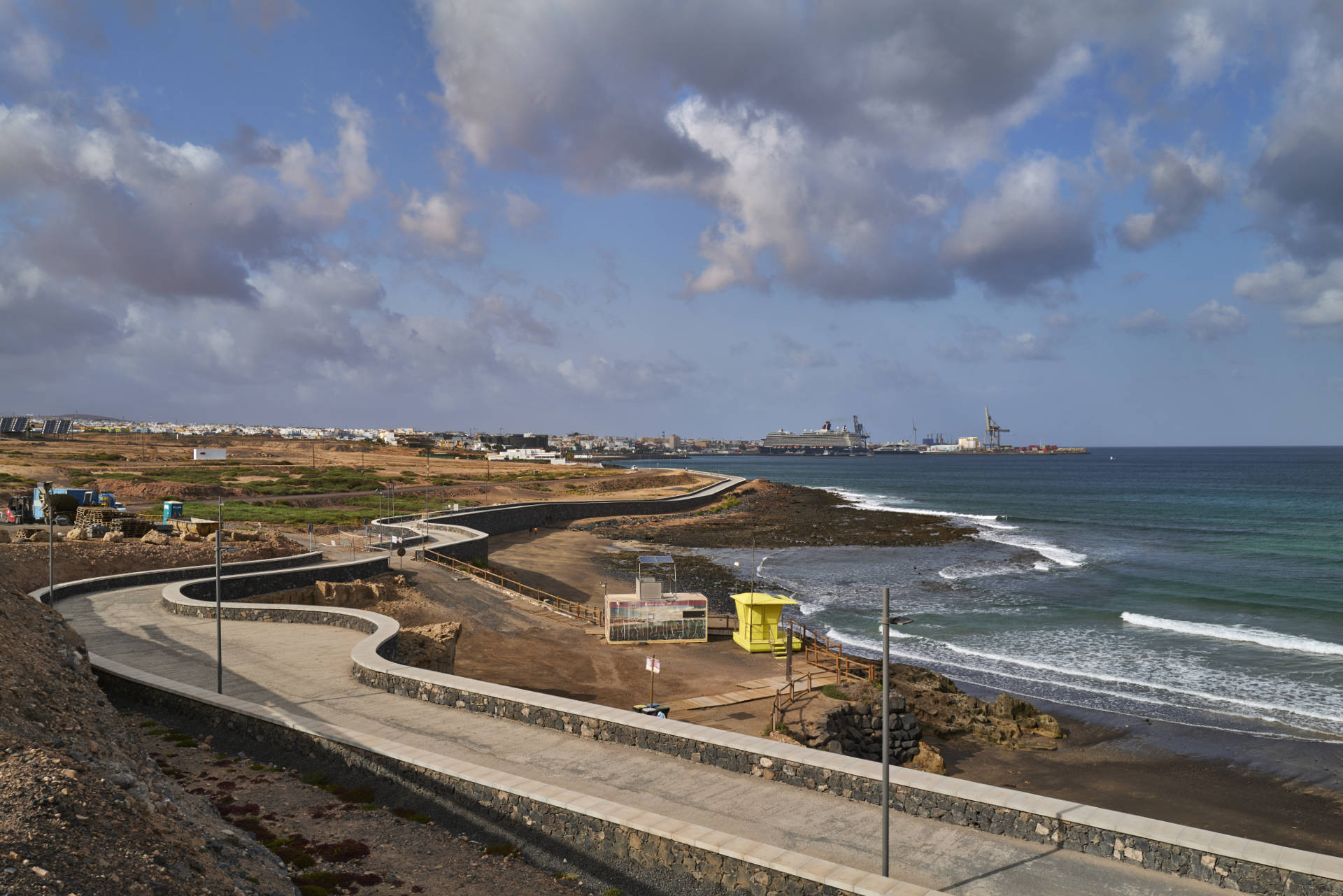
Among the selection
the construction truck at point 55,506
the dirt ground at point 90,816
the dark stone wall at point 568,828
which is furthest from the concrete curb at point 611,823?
the construction truck at point 55,506

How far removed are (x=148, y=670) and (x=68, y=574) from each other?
13.4 m

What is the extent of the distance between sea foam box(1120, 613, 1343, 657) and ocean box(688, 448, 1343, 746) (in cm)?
11

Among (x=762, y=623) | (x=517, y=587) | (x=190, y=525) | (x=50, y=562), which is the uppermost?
(x=50, y=562)

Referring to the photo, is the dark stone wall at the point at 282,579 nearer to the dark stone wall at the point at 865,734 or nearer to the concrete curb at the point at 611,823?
the concrete curb at the point at 611,823

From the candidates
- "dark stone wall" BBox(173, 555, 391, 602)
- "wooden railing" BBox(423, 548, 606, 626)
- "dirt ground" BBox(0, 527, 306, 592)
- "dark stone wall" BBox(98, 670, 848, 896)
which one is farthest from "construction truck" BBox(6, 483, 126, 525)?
"dark stone wall" BBox(98, 670, 848, 896)

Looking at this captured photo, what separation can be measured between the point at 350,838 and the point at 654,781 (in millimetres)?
4159

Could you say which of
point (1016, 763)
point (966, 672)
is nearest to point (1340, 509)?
point (966, 672)

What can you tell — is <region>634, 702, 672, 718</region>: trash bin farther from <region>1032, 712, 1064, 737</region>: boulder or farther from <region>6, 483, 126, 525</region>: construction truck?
<region>6, 483, 126, 525</region>: construction truck

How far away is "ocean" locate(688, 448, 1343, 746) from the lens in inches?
934

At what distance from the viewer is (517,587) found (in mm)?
35031

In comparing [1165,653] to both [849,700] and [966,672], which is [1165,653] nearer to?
[966,672]

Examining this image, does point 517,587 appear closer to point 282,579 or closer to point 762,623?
point 282,579

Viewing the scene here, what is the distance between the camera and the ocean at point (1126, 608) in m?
23.7

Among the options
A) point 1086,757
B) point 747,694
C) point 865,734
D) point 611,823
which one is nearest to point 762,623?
point 747,694
